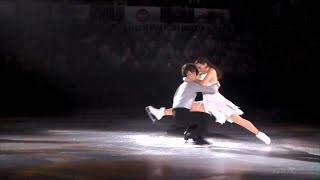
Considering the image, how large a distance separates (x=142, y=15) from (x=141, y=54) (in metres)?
2.06

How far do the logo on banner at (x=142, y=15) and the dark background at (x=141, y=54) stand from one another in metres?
0.34

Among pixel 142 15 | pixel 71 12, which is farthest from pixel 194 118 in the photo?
pixel 71 12

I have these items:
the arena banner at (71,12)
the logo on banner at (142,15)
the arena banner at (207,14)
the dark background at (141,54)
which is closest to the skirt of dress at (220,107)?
the dark background at (141,54)

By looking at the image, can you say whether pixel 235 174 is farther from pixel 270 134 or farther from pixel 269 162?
pixel 270 134

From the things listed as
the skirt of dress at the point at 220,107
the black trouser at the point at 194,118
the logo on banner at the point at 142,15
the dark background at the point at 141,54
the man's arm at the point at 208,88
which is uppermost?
the logo on banner at the point at 142,15

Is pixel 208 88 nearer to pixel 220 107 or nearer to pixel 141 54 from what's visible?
pixel 220 107

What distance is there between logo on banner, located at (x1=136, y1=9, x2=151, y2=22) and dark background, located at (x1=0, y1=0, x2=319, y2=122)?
341 mm

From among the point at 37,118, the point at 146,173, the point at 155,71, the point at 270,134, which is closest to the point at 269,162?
the point at 146,173

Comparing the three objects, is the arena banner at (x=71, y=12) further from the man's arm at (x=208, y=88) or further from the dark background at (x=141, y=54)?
the man's arm at (x=208, y=88)

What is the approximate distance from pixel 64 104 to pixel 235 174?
14.4 m

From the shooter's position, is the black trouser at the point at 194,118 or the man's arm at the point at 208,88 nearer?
the man's arm at the point at 208,88

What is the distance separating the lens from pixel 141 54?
22141 mm

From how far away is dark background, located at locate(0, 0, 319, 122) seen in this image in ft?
69.2

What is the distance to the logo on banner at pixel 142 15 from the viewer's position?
2341 centimetres
